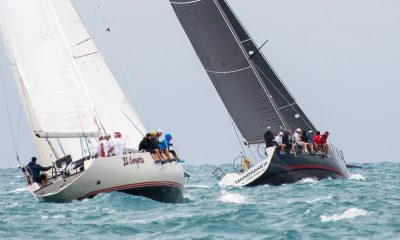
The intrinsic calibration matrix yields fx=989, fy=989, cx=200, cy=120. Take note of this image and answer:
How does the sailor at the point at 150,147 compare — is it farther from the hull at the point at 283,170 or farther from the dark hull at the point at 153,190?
the hull at the point at 283,170

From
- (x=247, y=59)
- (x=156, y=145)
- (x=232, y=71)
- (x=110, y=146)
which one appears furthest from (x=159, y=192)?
(x=232, y=71)


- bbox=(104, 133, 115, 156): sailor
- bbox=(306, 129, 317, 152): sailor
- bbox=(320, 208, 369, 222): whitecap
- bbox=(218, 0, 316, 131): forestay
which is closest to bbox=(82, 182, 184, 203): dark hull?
bbox=(104, 133, 115, 156): sailor

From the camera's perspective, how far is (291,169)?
3372 cm

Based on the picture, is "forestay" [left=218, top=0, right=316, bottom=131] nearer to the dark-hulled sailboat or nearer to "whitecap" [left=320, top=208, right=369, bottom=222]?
the dark-hulled sailboat

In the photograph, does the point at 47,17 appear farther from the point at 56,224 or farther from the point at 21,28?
the point at 56,224

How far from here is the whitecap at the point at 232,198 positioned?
1055 inches

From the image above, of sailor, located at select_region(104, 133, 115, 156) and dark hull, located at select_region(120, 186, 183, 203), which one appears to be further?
sailor, located at select_region(104, 133, 115, 156)

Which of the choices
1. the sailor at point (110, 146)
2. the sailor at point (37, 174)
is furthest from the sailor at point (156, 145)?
the sailor at point (37, 174)

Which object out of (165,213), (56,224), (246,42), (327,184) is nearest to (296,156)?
(327,184)

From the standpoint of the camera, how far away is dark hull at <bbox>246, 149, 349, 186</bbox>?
3338 centimetres

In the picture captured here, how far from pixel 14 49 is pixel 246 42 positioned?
10938mm

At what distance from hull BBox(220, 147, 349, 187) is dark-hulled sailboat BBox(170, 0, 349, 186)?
0.05m

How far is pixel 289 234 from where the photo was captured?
18625 mm

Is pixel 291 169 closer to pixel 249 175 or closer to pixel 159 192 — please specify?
pixel 249 175
